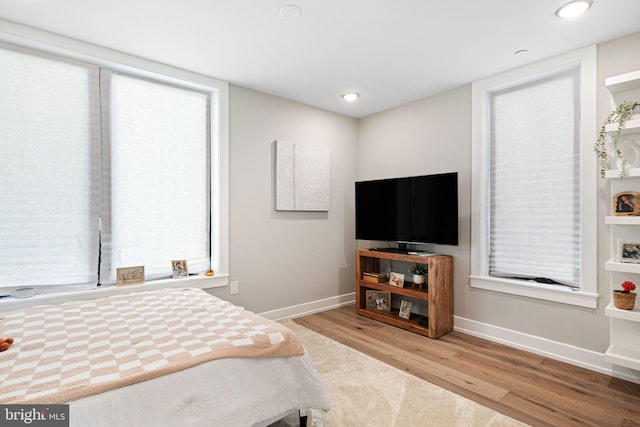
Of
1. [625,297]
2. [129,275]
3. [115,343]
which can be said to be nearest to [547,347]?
[625,297]

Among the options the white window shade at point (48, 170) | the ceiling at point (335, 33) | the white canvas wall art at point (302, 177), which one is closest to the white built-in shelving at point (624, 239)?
the ceiling at point (335, 33)

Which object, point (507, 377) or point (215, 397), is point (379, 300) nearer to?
point (507, 377)

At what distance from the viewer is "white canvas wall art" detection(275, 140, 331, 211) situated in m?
3.62

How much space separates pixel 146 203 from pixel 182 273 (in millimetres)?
703

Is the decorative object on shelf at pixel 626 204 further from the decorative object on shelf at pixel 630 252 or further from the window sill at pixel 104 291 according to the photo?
the window sill at pixel 104 291

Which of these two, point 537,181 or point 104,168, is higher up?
point 104,168

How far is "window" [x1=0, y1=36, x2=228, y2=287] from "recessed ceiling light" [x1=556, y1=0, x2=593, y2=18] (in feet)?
8.98

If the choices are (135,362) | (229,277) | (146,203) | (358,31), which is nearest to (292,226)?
(229,277)

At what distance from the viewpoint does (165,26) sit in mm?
2275

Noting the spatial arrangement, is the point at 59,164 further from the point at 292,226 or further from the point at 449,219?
the point at 449,219

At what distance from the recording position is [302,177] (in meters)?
3.81

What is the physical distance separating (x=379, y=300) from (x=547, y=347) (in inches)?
64.9

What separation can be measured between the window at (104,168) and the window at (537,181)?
2565 millimetres

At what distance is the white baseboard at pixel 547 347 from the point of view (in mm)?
2425
